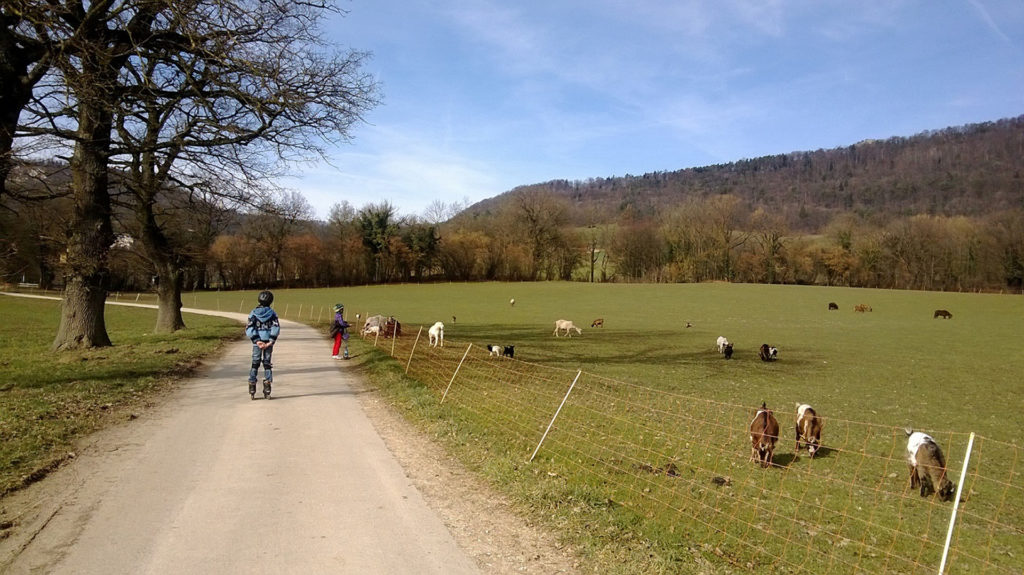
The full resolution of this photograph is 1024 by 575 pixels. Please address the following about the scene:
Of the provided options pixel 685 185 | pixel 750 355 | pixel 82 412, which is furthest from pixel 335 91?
pixel 685 185

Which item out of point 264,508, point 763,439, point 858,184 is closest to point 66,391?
point 264,508

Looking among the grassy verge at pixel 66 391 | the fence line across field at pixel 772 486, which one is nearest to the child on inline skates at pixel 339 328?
the grassy verge at pixel 66 391

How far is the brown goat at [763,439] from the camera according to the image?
8.74m

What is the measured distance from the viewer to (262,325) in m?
10.2

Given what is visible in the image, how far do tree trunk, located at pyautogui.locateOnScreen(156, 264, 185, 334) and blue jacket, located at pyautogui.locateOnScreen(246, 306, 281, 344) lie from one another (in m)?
15.3

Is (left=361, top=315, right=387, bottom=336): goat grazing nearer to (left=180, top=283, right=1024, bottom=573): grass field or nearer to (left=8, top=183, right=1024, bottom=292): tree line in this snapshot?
(left=180, top=283, right=1024, bottom=573): grass field

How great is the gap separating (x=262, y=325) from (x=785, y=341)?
2763cm

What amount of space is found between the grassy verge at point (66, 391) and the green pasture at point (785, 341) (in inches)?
454

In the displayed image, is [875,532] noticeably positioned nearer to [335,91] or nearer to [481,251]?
[335,91]

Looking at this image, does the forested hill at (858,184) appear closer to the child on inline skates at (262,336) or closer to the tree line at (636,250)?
the tree line at (636,250)

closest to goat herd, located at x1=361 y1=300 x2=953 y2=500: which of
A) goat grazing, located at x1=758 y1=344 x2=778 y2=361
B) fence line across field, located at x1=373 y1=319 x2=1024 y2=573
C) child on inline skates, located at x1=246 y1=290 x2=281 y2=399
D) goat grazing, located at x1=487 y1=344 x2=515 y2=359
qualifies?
fence line across field, located at x1=373 y1=319 x2=1024 y2=573

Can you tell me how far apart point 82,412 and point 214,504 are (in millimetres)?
4799

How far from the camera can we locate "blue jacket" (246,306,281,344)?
10125mm

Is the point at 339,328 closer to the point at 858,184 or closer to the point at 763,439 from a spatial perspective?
the point at 763,439
